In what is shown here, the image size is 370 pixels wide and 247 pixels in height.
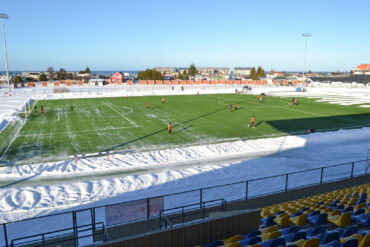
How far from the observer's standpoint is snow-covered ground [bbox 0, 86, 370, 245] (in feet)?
45.8

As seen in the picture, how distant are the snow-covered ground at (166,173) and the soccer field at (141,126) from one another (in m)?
3.28

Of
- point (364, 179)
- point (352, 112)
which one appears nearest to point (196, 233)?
point (364, 179)

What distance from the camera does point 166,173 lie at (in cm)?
1769

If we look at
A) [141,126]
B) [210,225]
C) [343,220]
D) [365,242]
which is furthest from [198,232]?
[141,126]

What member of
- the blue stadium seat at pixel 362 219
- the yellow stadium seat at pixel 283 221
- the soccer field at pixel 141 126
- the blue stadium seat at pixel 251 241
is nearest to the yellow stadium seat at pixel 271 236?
the blue stadium seat at pixel 251 241

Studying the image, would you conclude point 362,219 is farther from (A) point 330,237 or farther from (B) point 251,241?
(B) point 251,241

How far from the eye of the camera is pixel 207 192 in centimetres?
1491

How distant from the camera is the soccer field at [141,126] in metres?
24.3

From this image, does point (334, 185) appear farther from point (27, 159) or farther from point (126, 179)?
point (27, 159)

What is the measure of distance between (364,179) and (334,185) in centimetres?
225

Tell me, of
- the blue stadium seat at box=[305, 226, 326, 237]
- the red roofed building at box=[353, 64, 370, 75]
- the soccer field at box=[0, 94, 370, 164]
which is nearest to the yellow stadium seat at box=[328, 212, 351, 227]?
the blue stadium seat at box=[305, 226, 326, 237]

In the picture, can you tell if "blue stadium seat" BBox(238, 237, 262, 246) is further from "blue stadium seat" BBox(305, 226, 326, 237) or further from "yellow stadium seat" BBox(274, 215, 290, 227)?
"yellow stadium seat" BBox(274, 215, 290, 227)

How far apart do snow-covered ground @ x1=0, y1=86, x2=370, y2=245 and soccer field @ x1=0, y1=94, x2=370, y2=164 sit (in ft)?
10.7

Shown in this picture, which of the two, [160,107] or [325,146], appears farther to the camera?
[160,107]
